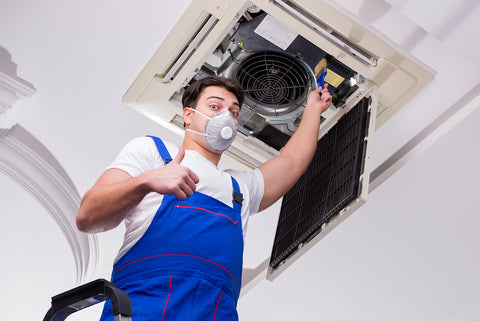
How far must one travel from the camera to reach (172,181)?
143cm

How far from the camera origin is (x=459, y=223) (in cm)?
299

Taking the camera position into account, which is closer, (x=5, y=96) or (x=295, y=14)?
(x=295, y=14)

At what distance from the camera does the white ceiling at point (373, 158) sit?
92.9 inches

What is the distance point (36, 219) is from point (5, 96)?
4.31ft

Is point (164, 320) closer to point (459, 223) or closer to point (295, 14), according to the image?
point (295, 14)

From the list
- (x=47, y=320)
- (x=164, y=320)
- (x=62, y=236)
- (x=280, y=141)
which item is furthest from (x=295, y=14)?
(x=62, y=236)

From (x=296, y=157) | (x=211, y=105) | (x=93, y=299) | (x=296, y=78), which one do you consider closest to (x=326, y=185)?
(x=296, y=157)

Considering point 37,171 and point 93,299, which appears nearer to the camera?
point 93,299

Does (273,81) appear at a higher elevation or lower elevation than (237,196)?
higher

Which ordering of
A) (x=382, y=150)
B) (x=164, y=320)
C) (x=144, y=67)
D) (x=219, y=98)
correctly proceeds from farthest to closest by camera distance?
(x=382, y=150), (x=144, y=67), (x=219, y=98), (x=164, y=320)

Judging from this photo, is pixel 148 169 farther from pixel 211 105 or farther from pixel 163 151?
pixel 211 105

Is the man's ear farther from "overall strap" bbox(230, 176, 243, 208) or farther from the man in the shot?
"overall strap" bbox(230, 176, 243, 208)

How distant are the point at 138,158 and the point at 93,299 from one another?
0.58 metres

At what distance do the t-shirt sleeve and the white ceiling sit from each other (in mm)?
782
